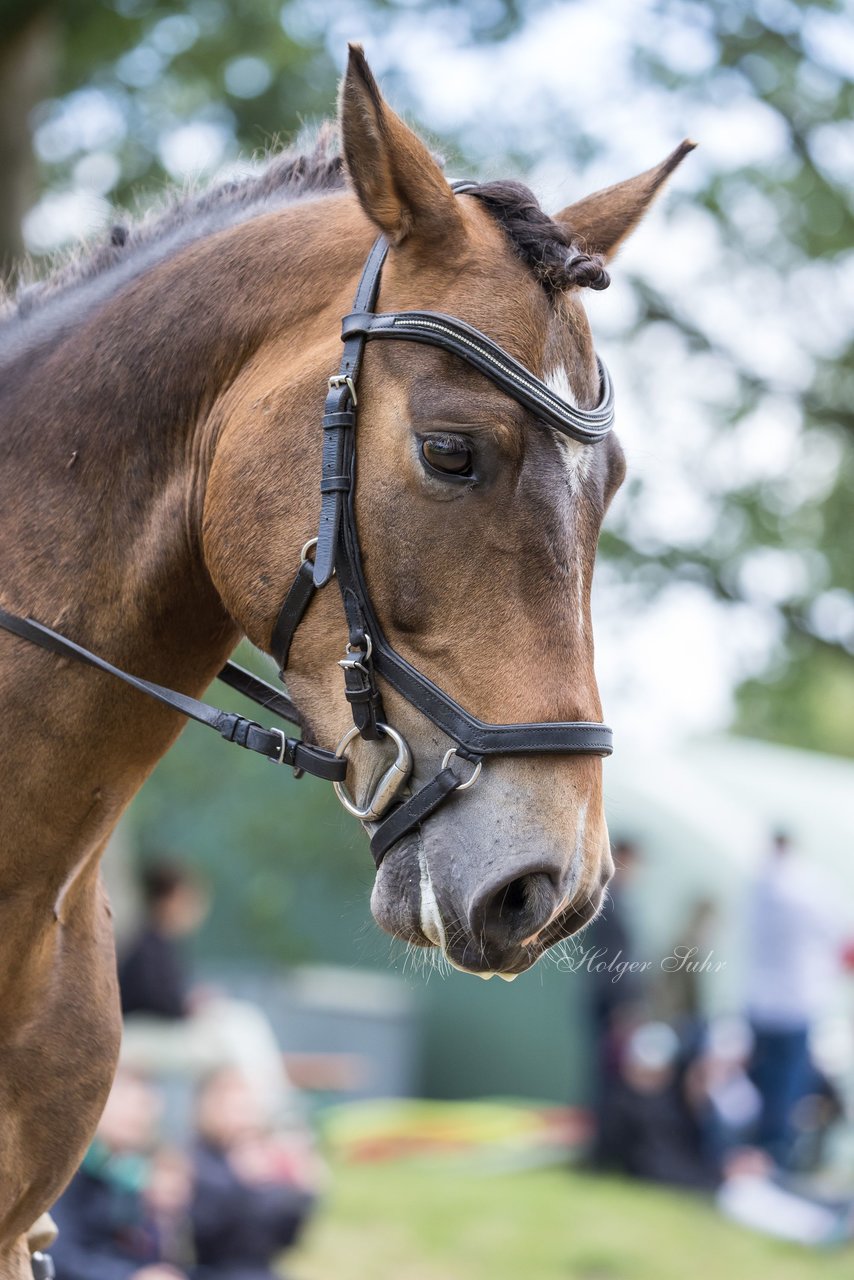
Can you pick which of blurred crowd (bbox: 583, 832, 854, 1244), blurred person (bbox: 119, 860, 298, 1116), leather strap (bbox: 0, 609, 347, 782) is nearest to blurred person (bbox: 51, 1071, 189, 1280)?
blurred person (bbox: 119, 860, 298, 1116)

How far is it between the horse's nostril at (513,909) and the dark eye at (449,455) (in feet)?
2.34

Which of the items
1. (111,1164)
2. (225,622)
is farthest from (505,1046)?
(225,622)

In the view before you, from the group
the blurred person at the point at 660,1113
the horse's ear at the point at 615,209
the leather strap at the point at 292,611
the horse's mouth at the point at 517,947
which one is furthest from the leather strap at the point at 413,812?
the blurred person at the point at 660,1113

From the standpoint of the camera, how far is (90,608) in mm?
2689

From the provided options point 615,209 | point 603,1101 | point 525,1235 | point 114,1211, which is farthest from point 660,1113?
point 615,209

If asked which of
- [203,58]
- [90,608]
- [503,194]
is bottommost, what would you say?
[203,58]

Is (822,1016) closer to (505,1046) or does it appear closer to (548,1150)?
(548,1150)

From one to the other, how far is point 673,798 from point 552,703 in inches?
550

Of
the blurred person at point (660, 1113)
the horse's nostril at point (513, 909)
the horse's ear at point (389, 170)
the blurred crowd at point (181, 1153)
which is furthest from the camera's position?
the blurred person at point (660, 1113)

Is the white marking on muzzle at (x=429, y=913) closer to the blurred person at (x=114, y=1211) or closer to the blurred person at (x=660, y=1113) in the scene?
the blurred person at (x=114, y=1211)

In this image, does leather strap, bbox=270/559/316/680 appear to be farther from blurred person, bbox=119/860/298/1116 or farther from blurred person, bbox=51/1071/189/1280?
blurred person, bbox=119/860/298/1116

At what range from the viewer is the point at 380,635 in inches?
96.2

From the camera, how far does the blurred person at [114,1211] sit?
513cm

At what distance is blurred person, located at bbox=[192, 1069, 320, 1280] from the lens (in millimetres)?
6691
